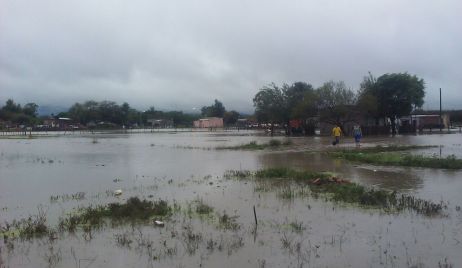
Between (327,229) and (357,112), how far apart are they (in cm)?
4337

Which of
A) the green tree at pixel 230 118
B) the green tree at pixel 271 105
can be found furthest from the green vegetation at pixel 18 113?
the green tree at pixel 271 105

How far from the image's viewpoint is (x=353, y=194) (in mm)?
11422

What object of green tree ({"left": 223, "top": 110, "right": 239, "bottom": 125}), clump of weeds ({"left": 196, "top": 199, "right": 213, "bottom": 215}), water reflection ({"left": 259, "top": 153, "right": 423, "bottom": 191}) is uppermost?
green tree ({"left": 223, "top": 110, "right": 239, "bottom": 125})

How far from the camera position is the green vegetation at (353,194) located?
995cm

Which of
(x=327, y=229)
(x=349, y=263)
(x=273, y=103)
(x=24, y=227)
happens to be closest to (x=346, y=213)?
(x=327, y=229)

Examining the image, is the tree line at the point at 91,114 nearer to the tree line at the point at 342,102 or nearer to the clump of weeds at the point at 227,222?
the tree line at the point at 342,102

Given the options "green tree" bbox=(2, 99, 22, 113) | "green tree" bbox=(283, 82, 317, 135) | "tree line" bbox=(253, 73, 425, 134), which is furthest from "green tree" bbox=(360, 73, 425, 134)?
"green tree" bbox=(2, 99, 22, 113)

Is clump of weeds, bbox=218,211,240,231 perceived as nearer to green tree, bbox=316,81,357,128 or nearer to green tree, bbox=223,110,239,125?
green tree, bbox=316,81,357,128

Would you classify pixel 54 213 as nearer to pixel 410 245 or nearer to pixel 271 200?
pixel 271 200

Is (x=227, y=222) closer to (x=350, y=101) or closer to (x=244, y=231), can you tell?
(x=244, y=231)

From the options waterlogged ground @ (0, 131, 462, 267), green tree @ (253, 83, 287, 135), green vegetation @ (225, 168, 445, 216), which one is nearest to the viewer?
waterlogged ground @ (0, 131, 462, 267)

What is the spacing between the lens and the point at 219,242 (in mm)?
7715

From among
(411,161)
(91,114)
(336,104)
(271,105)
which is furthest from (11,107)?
(411,161)

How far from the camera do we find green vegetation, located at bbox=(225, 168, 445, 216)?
9.95 m
